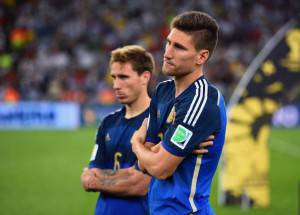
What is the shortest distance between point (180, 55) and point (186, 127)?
466mm

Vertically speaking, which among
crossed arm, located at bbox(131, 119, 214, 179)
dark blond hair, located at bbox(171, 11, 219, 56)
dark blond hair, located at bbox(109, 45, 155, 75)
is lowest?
crossed arm, located at bbox(131, 119, 214, 179)

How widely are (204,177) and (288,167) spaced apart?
41.7 ft

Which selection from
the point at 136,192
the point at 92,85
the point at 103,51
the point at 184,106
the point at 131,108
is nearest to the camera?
the point at 184,106

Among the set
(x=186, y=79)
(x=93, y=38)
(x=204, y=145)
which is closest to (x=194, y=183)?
(x=204, y=145)

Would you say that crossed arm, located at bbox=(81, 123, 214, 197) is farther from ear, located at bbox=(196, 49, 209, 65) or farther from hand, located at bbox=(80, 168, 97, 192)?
ear, located at bbox=(196, 49, 209, 65)

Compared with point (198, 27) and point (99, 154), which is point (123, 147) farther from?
point (198, 27)

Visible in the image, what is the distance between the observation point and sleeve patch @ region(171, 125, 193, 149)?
12.8 ft

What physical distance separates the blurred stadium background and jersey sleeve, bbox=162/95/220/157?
11.6 metres

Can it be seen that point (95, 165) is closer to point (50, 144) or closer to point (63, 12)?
point (50, 144)

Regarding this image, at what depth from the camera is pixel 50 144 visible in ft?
65.3

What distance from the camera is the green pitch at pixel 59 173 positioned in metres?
11.4

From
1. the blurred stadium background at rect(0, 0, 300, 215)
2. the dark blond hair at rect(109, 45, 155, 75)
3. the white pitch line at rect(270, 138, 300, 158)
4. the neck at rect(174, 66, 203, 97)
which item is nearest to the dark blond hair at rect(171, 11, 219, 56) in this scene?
the neck at rect(174, 66, 203, 97)

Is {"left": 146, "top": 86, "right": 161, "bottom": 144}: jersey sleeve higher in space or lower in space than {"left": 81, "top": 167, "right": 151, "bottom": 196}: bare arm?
higher

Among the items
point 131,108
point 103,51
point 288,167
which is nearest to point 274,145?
point 288,167
